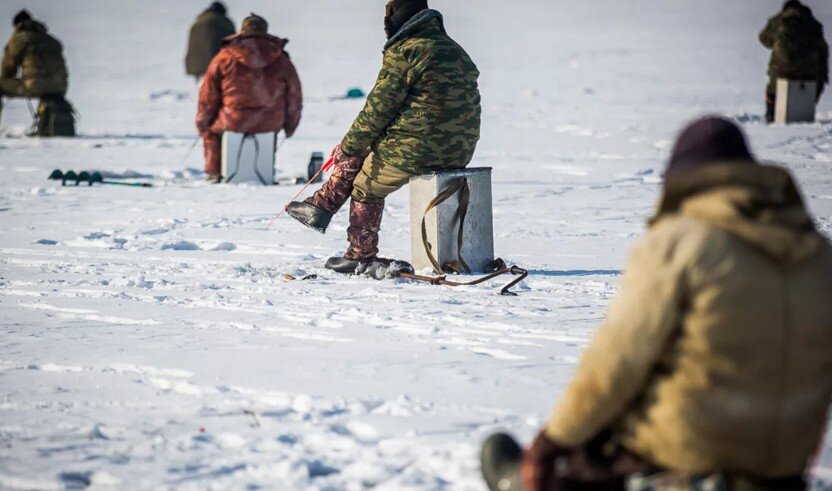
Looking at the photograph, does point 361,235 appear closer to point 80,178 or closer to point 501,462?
point 501,462

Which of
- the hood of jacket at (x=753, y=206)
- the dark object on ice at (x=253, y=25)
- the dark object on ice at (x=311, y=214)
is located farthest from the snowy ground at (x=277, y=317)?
the dark object on ice at (x=253, y=25)

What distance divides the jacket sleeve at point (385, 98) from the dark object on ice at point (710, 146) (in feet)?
12.2

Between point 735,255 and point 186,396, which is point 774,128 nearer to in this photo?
point 186,396

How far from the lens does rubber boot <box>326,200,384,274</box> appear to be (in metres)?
6.19

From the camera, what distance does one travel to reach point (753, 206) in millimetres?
2086

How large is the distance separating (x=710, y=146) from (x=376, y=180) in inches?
157

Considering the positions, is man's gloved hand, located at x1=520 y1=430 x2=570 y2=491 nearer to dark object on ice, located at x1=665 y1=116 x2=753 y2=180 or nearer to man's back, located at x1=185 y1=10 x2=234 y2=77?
dark object on ice, located at x1=665 y1=116 x2=753 y2=180

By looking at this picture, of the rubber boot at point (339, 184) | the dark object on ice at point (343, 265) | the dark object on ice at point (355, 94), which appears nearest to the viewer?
the rubber boot at point (339, 184)

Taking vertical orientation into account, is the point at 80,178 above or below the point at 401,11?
below

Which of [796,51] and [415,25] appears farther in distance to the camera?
[796,51]

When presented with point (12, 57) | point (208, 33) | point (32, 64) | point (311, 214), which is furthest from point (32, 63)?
point (311, 214)

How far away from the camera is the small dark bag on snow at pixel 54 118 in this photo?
14.8m

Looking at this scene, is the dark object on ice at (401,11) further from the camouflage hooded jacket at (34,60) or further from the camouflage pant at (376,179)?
the camouflage hooded jacket at (34,60)

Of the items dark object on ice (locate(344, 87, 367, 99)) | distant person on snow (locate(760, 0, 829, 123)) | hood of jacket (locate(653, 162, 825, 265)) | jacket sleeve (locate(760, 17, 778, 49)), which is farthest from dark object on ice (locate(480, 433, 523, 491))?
dark object on ice (locate(344, 87, 367, 99))
